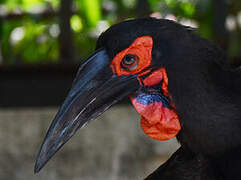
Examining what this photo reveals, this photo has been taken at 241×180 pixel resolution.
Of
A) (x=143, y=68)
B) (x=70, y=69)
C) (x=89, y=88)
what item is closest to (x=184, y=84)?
(x=143, y=68)

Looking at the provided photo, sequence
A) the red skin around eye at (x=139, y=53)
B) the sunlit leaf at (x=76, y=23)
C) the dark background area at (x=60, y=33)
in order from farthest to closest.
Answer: the sunlit leaf at (x=76, y=23) → the dark background area at (x=60, y=33) → the red skin around eye at (x=139, y=53)

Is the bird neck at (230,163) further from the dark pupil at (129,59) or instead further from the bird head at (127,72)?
the dark pupil at (129,59)

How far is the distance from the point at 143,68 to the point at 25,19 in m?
1.55

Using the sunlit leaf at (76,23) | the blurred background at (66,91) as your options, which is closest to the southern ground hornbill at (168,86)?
the blurred background at (66,91)

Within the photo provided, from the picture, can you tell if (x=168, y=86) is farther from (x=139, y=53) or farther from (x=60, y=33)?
(x=60, y=33)

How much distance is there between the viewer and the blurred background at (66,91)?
102 inches

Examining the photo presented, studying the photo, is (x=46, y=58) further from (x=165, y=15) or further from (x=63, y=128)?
(x=63, y=128)

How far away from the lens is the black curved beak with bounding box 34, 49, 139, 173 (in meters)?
1.34

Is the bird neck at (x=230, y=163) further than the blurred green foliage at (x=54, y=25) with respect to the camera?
No

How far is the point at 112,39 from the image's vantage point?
134 cm

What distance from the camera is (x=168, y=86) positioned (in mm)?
1359

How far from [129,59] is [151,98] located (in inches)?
4.7

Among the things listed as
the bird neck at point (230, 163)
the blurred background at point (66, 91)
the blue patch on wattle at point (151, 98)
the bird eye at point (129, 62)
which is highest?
the bird eye at point (129, 62)

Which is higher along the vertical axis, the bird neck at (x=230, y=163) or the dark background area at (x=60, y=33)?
the bird neck at (x=230, y=163)
